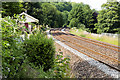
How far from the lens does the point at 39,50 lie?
9.52 ft

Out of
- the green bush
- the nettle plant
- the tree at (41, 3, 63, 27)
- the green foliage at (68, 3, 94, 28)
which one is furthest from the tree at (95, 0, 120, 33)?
the nettle plant

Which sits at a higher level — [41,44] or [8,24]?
[8,24]

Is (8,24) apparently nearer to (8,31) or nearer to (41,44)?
(8,31)

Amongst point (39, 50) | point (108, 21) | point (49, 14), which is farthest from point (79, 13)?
point (108, 21)

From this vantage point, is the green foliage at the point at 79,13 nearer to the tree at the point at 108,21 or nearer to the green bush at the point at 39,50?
the green bush at the point at 39,50

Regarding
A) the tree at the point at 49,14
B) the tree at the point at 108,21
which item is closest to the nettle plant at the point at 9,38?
the tree at the point at 49,14

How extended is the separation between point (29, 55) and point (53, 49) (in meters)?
0.63

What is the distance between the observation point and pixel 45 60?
9.83 ft

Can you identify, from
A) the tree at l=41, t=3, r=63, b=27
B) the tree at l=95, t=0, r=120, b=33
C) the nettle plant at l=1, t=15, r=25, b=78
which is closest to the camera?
the nettle plant at l=1, t=15, r=25, b=78

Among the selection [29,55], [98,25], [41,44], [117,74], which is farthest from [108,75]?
[98,25]

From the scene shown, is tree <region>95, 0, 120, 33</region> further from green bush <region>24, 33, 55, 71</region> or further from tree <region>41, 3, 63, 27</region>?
green bush <region>24, 33, 55, 71</region>

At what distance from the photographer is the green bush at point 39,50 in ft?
9.57

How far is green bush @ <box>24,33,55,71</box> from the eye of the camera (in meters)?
2.92

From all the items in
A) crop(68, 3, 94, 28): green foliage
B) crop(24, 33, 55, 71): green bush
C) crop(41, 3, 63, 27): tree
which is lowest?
crop(24, 33, 55, 71): green bush
